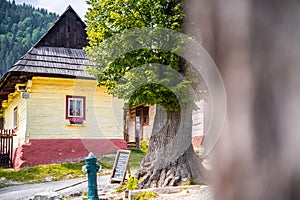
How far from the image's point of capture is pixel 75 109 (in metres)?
17.6

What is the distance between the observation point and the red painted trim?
640 inches

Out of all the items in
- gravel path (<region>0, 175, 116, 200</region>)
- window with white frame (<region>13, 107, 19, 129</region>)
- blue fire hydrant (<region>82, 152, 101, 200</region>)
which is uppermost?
window with white frame (<region>13, 107, 19, 129</region>)

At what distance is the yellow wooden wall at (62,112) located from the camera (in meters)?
16.6

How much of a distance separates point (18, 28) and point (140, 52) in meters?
49.0

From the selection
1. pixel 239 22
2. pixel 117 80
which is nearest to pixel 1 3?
pixel 117 80

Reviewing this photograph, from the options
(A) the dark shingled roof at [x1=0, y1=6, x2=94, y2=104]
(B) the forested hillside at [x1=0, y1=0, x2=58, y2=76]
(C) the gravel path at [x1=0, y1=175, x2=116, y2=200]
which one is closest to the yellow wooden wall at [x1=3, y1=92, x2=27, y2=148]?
(A) the dark shingled roof at [x1=0, y1=6, x2=94, y2=104]

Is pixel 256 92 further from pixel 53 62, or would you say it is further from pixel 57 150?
pixel 53 62

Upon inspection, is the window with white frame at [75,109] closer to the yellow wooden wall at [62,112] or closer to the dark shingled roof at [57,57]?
the yellow wooden wall at [62,112]

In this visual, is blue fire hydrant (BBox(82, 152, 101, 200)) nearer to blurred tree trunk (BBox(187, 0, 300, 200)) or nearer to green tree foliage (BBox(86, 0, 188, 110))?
green tree foliage (BBox(86, 0, 188, 110))

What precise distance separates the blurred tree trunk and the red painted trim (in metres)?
16.2

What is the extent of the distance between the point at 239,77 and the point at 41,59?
16.8 meters

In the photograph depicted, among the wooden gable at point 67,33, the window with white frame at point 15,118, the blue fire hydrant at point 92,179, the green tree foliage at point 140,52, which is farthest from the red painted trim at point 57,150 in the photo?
the blue fire hydrant at point 92,179

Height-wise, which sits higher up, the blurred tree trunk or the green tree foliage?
the green tree foliage

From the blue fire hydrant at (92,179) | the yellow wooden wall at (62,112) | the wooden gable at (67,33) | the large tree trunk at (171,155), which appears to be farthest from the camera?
the wooden gable at (67,33)
